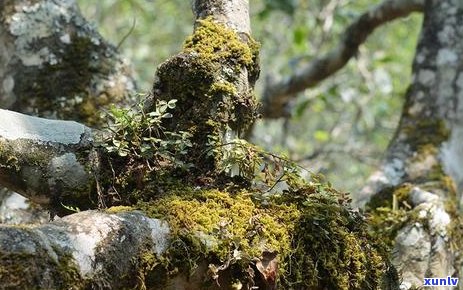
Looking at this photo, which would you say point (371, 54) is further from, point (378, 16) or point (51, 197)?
point (51, 197)

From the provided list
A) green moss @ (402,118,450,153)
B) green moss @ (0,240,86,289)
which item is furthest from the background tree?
green moss @ (402,118,450,153)

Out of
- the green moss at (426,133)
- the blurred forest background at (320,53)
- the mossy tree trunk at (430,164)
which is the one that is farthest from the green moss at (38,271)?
the blurred forest background at (320,53)

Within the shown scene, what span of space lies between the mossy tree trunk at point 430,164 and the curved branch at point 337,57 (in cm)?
42

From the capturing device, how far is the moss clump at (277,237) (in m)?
1.60

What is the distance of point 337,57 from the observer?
4.23 metres

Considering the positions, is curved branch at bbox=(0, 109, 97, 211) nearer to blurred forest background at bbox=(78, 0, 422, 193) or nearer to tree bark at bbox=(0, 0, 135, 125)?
tree bark at bbox=(0, 0, 135, 125)

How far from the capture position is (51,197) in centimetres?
191

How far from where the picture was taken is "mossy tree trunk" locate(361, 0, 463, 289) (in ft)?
8.40

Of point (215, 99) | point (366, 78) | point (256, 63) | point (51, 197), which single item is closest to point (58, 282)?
point (51, 197)

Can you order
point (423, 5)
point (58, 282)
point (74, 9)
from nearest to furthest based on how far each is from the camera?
1. point (58, 282)
2. point (74, 9)
3. point (423, 5)

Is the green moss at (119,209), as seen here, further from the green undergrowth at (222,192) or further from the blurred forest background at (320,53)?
the blurred forest background at (320,53)

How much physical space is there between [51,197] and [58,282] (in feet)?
1.88

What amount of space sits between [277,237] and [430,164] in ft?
5.15

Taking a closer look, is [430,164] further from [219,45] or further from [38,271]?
[38,271]
